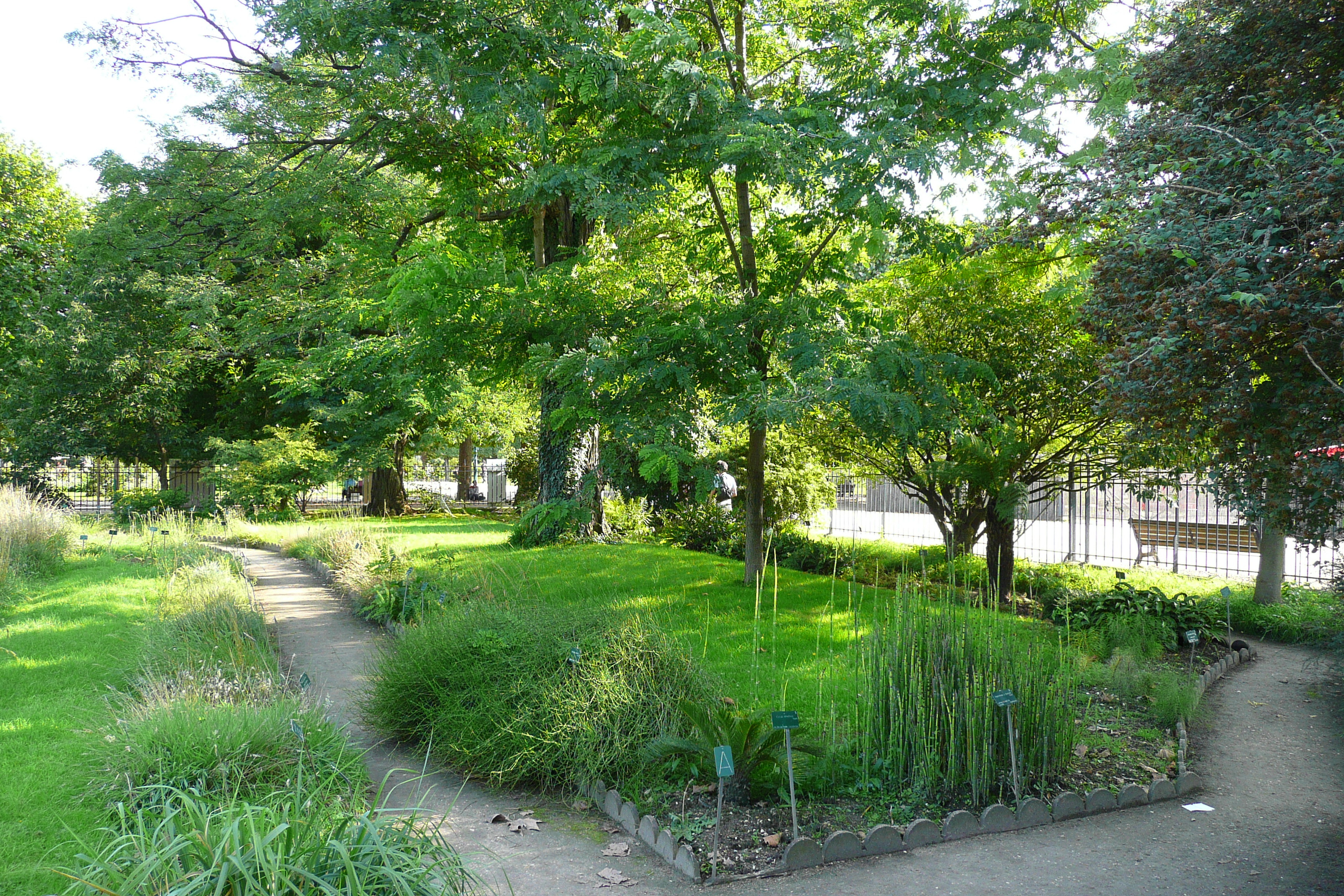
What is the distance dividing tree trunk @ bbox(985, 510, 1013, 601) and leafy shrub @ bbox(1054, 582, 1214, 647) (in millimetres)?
1216

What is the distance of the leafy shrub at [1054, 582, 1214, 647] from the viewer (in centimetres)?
826

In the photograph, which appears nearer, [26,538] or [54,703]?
[54,703]

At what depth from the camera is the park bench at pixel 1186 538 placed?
12.7 meters

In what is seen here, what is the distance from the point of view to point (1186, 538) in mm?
13016

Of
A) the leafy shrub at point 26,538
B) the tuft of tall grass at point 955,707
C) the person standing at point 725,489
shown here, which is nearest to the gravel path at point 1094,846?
the tuft of tall grass at point 955,707

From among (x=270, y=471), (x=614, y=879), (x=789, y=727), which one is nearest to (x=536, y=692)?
(x=614, y=879)

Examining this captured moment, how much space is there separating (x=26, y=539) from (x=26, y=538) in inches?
1.2

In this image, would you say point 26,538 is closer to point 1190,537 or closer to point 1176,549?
point 1176,549

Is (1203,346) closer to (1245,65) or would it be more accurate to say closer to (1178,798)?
(1245,65)

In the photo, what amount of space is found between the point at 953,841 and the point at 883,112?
6045 millimetres

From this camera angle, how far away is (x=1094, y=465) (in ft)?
33.7

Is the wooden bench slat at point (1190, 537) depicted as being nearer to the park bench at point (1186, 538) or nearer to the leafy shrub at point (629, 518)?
the park bench at point (1186, 538)

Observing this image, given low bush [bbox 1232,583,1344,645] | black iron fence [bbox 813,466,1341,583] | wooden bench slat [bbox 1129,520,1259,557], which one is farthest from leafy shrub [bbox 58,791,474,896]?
wooden bench slat [bbox 1129,520,1259,557]

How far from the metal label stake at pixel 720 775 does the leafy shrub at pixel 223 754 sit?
1.55 metres
